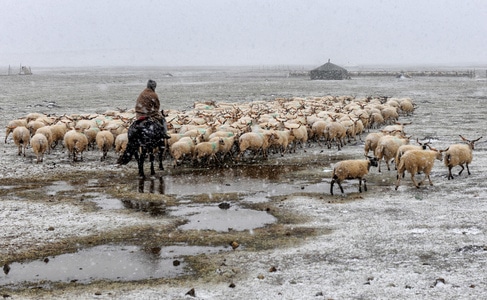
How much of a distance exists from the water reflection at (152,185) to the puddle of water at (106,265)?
3.75m

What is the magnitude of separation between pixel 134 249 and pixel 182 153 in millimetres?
6960

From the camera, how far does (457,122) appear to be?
2512cm

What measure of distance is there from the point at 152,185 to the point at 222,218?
11.1 feet

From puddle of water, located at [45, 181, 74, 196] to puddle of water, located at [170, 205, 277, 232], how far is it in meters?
3.31

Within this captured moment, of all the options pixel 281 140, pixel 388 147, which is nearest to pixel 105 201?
pixel 281 140

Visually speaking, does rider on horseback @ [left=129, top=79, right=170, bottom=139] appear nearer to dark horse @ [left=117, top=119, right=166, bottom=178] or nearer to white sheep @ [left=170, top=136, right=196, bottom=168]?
dark horse @ [left=117, top=119, right=166, bottom=178]

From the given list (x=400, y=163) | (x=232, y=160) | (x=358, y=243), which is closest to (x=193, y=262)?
(x=358, y=243)

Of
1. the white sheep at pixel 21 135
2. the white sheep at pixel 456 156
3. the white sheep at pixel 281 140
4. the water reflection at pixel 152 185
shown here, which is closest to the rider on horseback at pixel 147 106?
the water reflection at pixel 152 185

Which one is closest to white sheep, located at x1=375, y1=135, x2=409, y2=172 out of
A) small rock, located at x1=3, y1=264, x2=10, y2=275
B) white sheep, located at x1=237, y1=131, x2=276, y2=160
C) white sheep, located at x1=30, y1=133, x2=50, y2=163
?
white sheep, located at x1=237, y1=131, x2=276, y2=160

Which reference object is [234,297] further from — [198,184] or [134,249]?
[198,184]

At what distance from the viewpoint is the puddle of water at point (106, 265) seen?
7094 millimetres

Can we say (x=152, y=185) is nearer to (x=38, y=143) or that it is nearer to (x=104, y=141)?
(x=104, y=141)

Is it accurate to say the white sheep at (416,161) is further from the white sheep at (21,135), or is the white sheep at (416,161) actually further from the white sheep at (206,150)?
the white sheep at (21,135)

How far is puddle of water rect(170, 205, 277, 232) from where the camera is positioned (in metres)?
9.27
